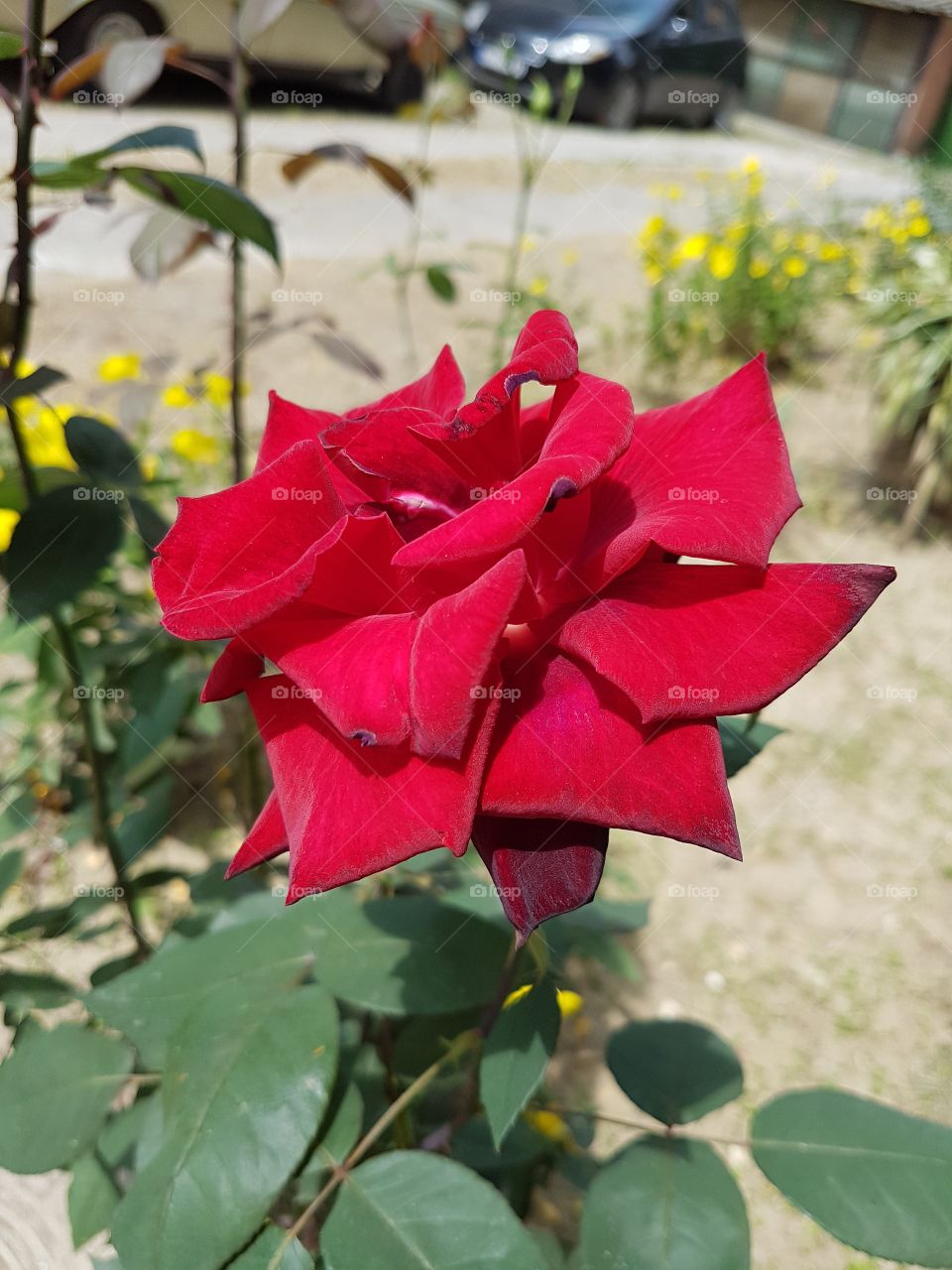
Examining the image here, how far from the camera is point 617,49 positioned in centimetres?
689

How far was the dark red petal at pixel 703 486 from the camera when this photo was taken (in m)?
0.42

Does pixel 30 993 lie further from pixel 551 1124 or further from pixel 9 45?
pixel 9 45

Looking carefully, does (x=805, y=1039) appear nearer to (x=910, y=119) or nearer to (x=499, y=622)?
(x=499, y=622)

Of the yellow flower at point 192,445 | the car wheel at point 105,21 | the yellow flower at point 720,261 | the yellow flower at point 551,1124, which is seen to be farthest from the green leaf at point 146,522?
the car wheel at point 105,21

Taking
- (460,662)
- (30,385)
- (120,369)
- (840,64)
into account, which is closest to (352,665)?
(460,662)

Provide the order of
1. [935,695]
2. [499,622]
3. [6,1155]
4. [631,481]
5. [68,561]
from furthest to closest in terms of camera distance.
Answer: [935,695] < [68,561] < [6,1155] < [631,481] < [499,622]

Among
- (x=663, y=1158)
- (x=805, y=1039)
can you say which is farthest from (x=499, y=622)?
(x=805, y=1039)

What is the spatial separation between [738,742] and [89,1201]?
0.57 m

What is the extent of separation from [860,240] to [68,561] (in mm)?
4346

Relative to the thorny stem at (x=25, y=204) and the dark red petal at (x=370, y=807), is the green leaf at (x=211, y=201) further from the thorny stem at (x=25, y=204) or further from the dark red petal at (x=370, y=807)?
the dark red petal at (x=370, y=807)

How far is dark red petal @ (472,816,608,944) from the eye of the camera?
1.39 ft

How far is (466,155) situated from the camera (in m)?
6.13

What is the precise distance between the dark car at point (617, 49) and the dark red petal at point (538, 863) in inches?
273

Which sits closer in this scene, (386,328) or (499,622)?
(499,622)
